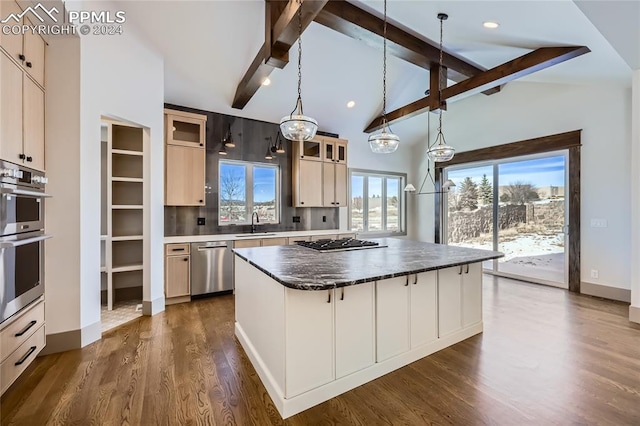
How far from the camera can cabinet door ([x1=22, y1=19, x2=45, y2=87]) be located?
216 centimetres

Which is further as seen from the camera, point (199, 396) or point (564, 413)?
point (199, 396)

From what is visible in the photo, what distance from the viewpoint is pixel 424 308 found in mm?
2447

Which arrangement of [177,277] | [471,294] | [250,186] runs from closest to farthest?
[471,294], [177,277], [250,186]

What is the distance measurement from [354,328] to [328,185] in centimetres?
371

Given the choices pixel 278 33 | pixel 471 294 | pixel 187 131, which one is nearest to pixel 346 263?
pixel 471 294

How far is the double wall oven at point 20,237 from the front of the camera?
1.83 metres

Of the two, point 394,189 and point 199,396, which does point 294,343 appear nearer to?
point 199,396

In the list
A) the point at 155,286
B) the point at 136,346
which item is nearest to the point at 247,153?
the point at 155,286

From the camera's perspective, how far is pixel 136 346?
8.60 feet

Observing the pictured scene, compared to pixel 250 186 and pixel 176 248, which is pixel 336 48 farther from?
pixel 176 248

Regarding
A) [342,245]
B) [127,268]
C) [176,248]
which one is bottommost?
[127,268]

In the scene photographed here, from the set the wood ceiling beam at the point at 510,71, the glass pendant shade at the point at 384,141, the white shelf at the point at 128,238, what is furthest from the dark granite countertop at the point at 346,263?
the wood ceiling beam at the point at 510,71

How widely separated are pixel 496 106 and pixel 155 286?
6.29m

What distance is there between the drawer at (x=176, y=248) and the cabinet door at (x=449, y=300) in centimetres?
316
